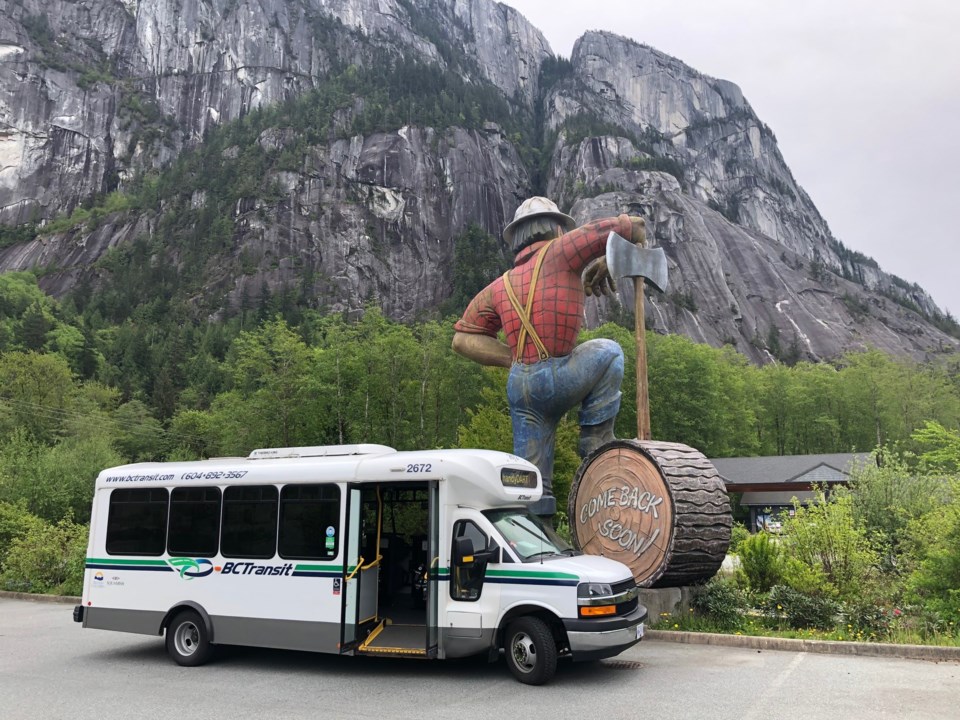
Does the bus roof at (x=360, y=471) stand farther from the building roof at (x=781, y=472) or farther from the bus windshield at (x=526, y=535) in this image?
the building roof at (x=781, y=472)

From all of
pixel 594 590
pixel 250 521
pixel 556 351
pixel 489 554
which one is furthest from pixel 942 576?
pixel 250 521

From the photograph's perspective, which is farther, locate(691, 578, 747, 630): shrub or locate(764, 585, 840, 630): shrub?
locate(691, 578, 747, 630): shrub

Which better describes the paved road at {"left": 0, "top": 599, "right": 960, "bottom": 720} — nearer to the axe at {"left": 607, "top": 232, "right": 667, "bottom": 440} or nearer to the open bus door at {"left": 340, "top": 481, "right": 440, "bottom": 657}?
the open bus door at {"left": 340, "top": 481, "right": 440, "bottom": 657}

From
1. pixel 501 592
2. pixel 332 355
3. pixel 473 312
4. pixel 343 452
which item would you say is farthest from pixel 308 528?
pixel 332 355

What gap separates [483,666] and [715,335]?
79258mm

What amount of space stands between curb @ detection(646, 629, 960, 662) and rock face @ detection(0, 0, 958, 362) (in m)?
70.5

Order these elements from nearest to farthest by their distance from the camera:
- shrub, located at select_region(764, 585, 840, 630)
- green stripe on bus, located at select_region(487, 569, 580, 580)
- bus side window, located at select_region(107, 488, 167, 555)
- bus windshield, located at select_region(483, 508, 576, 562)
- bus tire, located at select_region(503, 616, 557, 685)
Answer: bus tire, located at select_region(503, 616, 557, 685) → green stripe on bus, located at select_region(487, 569, 580, 580) → bus windshield, located at select_region(483, 508, 576, 562) → bus side window, located at select_region(107, 488, 167, 555) → shrub, located at select_region(764, 585, 840, 630)

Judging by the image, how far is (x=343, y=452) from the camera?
901cm

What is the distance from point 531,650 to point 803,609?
168 inches

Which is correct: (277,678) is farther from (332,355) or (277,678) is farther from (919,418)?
(919,418)

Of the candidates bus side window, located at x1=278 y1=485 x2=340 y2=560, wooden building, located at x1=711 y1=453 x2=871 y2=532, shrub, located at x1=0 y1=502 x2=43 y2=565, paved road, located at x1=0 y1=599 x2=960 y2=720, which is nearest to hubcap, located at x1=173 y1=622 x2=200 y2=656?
paved road, located at x1=0 y1=599 x2=960 y2=720

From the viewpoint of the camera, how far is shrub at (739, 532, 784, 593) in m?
10.8

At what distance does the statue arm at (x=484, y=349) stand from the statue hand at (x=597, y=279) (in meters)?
1.69

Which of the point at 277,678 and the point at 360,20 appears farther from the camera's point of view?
the point at 360,20
